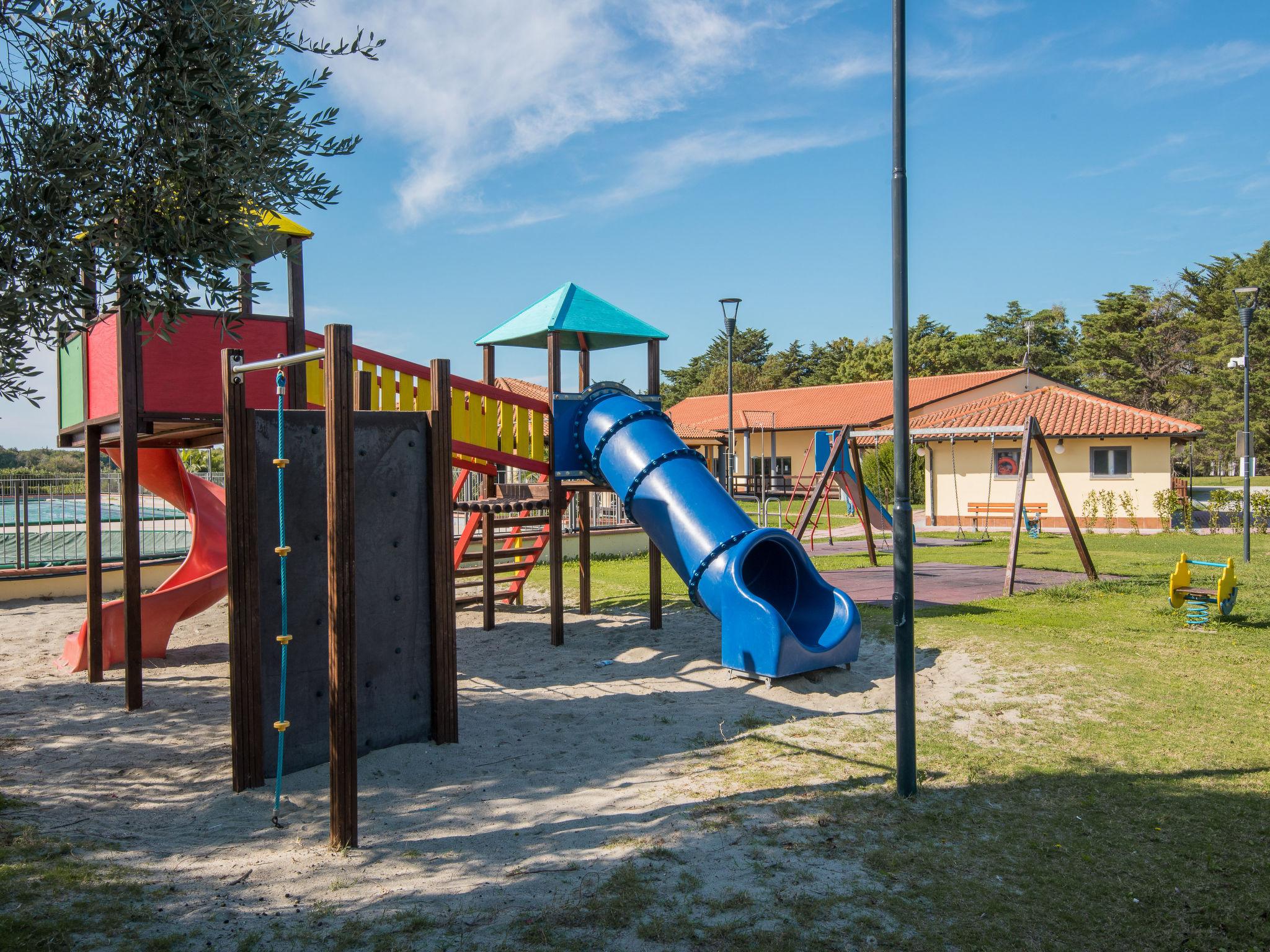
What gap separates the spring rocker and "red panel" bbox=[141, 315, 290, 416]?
10079mm

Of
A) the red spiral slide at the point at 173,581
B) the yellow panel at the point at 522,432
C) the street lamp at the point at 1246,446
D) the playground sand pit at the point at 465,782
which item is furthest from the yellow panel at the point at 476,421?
the street lamp at the point at 1246,446

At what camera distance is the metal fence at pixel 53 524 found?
15.3m

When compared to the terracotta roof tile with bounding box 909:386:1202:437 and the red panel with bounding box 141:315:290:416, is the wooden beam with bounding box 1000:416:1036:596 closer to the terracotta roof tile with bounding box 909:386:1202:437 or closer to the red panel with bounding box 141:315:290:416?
the red panel with bounding box 141:315:290:416

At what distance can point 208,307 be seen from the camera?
5.07 metres

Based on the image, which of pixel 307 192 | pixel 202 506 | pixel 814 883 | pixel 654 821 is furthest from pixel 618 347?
pixel 814 883

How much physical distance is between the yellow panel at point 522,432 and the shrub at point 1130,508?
72.3 feet

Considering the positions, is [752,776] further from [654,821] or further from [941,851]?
[941,851]

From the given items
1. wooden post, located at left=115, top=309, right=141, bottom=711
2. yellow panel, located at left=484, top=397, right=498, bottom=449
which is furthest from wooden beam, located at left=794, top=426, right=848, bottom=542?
wooden post, located at left=115, top=309, right=141, bottom=711

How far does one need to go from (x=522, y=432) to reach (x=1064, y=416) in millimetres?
23948

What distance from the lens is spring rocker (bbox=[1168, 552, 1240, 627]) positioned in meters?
10.4

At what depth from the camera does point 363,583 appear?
595 cm

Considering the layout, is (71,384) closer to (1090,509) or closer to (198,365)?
(198,365)

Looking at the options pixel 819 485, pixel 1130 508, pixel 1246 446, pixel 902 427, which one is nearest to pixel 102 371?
pixel 902 427

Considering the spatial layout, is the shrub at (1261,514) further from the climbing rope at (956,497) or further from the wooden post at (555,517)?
the wooden post at (555,517)
